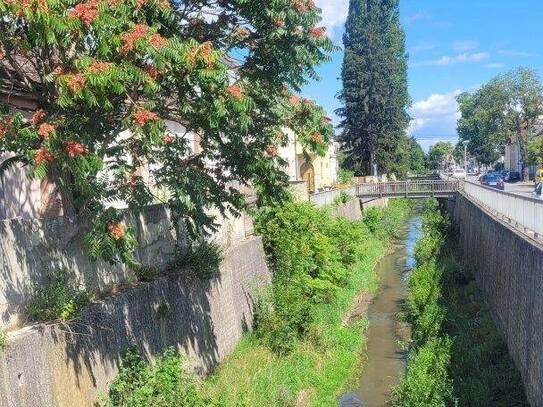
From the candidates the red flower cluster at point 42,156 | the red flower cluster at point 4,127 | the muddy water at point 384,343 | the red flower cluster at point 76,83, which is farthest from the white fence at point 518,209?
the red flower cluster at point 4,127

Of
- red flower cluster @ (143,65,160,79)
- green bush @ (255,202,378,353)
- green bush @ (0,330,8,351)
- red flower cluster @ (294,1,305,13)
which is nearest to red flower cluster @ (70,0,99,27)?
red flower cluster @ (143,65,160,79)

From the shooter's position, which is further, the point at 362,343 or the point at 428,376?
the point at 362,343

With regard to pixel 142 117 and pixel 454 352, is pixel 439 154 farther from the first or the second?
pixel 142 117

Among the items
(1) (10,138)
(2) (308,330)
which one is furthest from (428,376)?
(1) (10,138)

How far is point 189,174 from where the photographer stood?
341 inches

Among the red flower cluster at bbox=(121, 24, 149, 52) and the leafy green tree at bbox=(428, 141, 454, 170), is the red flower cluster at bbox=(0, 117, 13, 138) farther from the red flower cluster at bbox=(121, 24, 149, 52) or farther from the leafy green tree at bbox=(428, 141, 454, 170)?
the leafy green tree at bbox=(428, 141, 454, 170)

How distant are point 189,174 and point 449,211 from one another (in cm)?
3428

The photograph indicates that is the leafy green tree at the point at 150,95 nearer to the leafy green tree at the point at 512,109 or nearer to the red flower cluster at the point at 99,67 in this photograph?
the red flower cluster at the point at 99,67

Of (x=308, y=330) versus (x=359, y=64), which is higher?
(x=359, y=64)

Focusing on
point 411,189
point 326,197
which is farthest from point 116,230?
point 411,189

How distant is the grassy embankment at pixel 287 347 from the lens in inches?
363

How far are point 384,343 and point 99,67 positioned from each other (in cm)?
1343

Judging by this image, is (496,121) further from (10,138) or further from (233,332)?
(10,138)

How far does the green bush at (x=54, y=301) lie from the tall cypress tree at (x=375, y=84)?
145 feet
